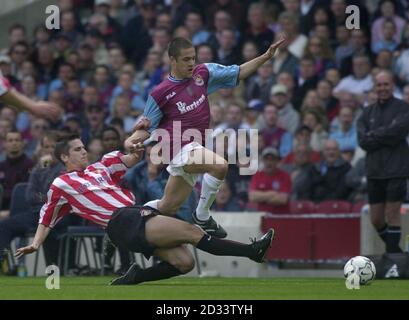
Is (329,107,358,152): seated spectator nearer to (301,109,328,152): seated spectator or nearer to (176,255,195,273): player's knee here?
(301,109,328,152): seated spectator

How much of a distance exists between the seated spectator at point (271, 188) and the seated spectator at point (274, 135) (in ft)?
3.73

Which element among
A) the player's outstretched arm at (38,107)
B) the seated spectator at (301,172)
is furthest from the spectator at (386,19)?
the player's outstretched arm at (38,107)

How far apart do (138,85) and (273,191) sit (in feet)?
16.1

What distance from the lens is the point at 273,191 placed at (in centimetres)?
1777

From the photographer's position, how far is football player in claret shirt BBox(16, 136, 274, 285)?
1197 cm

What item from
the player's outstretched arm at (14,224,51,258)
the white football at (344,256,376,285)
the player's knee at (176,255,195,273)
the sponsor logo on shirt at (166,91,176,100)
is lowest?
the white football at (344,256,376,285)

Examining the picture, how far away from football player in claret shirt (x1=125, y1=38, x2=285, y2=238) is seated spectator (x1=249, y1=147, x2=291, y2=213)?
4104 mm

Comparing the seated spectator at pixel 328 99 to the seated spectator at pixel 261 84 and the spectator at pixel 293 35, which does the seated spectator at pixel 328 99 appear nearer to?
the seated spectator at pixel 261 84

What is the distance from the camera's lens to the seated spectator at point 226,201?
1828 cm

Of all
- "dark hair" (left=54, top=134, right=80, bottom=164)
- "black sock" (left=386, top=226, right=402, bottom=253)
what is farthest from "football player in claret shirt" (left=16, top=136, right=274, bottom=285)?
"black sock" (left=386, top=226, right=402, bottom=253)

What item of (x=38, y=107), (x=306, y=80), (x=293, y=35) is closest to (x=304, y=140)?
(x=306, y=80)

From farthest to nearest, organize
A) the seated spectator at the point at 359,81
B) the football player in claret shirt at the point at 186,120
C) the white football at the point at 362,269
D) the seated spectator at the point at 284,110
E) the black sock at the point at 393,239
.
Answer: the seated spectator at the point at 284,110, the seated spectator at the point at 359,81, the black sock at the point at 393,239, the football player in claret shirt at the point at 186,120, the white football at the point at 362,269

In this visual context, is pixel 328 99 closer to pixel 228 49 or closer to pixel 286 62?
pixel 286 62
